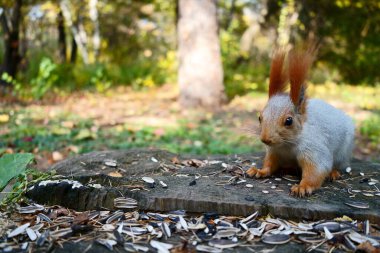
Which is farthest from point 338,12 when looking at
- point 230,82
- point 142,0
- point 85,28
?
point 85,28

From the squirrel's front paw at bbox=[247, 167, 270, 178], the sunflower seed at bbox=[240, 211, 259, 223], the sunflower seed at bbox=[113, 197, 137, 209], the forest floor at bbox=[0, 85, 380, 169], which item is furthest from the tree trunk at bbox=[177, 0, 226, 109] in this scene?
the sunflower seed at bbox=[240, 211, 259, 223]

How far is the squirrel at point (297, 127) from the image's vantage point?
2301 millimetres

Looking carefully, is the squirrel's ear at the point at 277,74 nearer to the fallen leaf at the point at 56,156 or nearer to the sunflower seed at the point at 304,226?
the sunflower seed at the point at 304,226

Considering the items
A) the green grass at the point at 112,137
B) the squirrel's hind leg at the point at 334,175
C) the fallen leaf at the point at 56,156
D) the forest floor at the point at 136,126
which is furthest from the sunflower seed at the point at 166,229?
the green grass at the point at 112,137

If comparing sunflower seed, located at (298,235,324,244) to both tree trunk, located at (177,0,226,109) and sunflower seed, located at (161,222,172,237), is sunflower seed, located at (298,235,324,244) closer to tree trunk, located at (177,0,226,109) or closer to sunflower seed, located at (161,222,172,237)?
sunflower seed, located at (161,222,172,237)

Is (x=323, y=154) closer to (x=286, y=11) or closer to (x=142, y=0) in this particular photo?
(x=286, y=11)

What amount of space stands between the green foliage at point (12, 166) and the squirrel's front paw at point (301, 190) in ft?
4.73

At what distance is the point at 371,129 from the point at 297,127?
13.2 feet

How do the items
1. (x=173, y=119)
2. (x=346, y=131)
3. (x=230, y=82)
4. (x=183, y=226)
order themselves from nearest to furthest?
1. (x=183, y=226)
2. (x=346, y=131)
3. (x=173, y=119)
4. (x=230, y=82)

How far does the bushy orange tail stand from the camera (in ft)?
7.43

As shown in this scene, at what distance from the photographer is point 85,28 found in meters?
16.4

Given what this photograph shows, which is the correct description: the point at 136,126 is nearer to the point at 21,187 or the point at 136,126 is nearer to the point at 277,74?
the point at 21,187

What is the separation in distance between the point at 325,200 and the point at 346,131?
67 cm

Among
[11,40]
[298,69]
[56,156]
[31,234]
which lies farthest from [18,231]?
[11,40]
